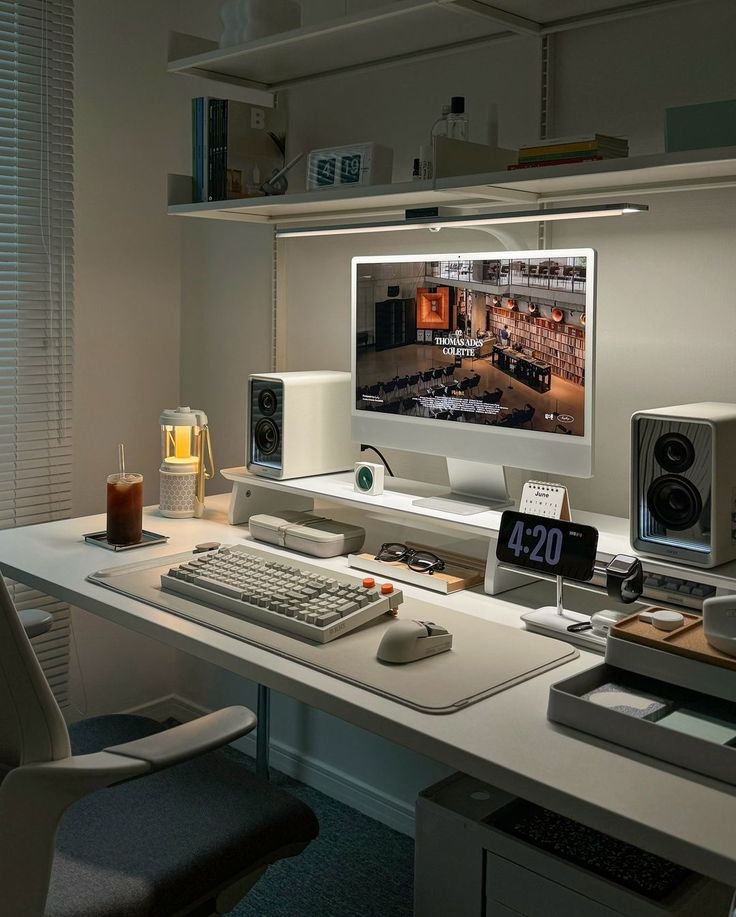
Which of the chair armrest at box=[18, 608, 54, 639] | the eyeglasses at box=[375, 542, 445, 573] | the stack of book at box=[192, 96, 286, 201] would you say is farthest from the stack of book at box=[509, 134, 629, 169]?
the chair armrest at box=[18, 608, 54, 639]

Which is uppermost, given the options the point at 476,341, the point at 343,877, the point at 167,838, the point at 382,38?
the point at 382,38

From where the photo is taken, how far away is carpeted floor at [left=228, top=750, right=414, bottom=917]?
2.20 m

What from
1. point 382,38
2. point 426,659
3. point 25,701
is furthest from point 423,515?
point 382,38

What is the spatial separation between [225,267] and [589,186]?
53.1 inches

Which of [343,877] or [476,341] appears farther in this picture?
[343,877]

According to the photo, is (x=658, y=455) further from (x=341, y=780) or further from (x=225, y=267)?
(x=225, y=267)

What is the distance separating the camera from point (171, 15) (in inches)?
117

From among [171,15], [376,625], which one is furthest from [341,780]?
[171,15]

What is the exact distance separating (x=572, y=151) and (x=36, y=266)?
164cm

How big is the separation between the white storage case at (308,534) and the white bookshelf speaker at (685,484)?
2.27 feet

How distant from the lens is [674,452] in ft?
5.39

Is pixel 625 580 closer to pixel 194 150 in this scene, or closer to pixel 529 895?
pixel 529 895

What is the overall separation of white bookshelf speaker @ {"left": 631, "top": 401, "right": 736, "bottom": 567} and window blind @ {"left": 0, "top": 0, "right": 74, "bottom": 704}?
177 centimetres

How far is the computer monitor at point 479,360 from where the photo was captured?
72.0 inches
